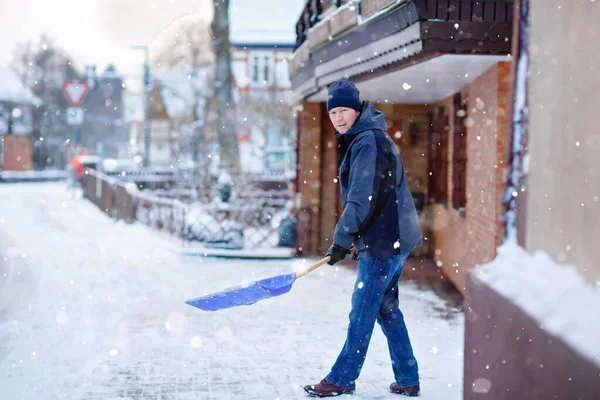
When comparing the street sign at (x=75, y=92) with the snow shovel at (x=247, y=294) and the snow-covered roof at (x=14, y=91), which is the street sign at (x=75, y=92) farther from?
the snow-covered roof at (x=14, y=91)

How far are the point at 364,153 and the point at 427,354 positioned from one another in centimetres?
242

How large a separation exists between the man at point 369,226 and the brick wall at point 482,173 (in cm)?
243

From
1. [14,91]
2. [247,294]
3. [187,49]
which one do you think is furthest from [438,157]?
[14,91]

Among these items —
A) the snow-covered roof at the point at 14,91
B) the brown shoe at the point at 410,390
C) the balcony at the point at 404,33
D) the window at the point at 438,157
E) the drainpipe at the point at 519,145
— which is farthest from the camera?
the snow-covered roof at the point at 14,91

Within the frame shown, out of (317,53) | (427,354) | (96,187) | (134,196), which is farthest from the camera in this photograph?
(96,187)

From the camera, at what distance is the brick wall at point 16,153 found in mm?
53750

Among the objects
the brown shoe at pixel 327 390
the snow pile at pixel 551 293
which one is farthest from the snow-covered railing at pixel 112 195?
the snow pile at pixel 551 293

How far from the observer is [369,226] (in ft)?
14.9

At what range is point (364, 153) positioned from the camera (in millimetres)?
4473

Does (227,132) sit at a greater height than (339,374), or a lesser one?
greater

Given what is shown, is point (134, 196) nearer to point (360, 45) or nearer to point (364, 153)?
point (360, 45)

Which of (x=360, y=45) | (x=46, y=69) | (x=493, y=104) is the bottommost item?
(x=493, y=104)

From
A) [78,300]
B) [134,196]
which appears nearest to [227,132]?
[134,196]

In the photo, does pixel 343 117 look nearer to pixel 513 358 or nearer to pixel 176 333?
pixel 513 358
